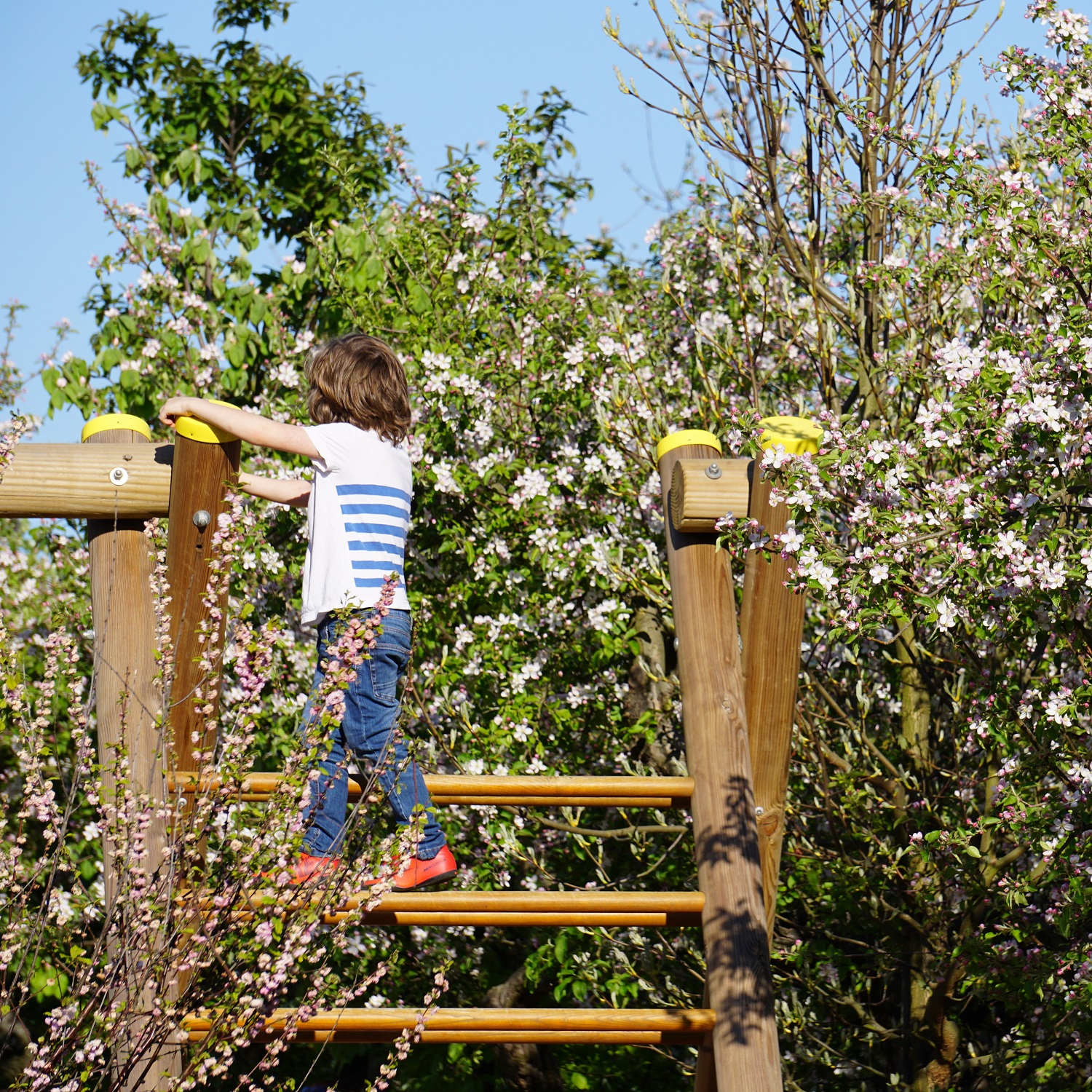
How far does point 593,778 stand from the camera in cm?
286

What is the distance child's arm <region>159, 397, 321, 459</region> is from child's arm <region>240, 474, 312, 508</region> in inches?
12.3

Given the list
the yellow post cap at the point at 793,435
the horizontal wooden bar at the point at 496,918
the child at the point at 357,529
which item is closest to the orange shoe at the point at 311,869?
the child at the point at 357,529

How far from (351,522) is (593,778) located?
92 centimetres

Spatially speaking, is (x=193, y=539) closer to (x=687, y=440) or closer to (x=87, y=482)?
(x=87, y=482)

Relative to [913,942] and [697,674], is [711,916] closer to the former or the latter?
[697,674]

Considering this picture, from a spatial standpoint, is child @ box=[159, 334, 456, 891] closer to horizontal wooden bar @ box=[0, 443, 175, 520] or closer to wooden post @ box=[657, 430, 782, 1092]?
horizontal wooden bar @ box=[0, 443, 175, 520]

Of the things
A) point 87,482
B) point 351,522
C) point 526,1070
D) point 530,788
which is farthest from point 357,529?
point 526,1070

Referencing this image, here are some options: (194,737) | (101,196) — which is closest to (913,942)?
(194,737)

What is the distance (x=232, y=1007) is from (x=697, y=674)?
4.46 feet

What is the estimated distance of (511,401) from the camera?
15.6ft

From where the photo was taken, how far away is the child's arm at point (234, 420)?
9.37 ft

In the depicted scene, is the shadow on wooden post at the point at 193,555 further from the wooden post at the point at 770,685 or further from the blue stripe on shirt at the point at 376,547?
the wooden post at the point at 770,685

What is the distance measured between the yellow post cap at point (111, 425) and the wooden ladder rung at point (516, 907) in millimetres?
1349

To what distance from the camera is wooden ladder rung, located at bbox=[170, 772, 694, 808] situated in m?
2.86
